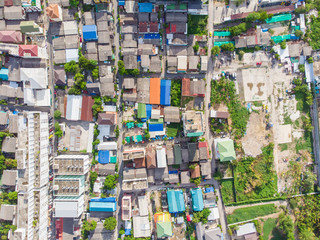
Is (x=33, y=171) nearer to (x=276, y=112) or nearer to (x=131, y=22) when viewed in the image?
(x=131, y=22)

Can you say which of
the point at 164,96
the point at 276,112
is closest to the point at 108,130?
the point at 164,96

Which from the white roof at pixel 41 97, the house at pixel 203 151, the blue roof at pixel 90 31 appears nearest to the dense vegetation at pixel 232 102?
the house at pixel 203 151

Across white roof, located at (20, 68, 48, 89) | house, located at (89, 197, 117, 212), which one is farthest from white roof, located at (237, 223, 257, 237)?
white roof, located at (20, 68, 48, 89)

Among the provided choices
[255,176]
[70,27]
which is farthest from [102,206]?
[70,27]

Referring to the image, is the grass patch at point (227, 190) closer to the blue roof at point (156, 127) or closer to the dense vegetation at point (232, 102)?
the dense vegetation at point (232, 102)

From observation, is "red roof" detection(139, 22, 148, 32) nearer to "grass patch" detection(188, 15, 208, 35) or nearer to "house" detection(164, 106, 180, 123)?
"grass patch" detection(188, 15, 208, 35)

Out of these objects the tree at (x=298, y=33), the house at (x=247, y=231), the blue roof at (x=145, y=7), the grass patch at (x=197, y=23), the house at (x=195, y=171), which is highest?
the blue roof at (x=145, y=7)
